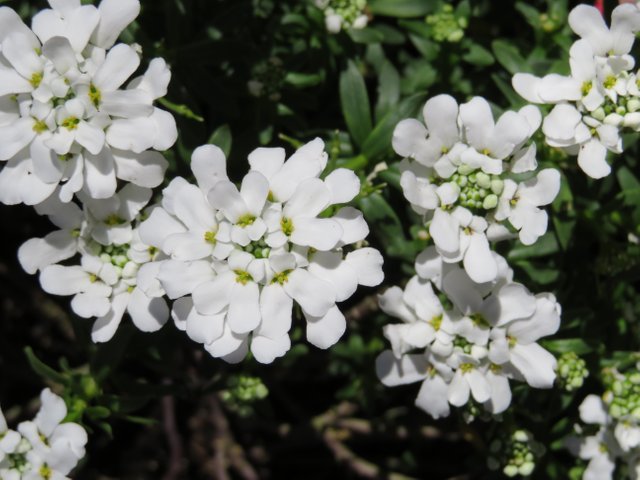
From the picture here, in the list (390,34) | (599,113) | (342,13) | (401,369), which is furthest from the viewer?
(390,34)

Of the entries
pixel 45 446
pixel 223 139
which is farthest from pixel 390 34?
pixel 45 446

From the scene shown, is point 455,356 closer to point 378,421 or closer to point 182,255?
point 182,255

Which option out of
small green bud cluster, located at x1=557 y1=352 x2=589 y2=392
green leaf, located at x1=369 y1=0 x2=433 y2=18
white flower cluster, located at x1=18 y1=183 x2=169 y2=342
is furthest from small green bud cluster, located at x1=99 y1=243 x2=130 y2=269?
small green bud cluster, located at x1=557 y1=352 x2=589 y2=392

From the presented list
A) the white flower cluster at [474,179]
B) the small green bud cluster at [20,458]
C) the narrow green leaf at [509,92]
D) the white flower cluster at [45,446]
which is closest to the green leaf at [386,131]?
the narrow green leaf at [509,92]

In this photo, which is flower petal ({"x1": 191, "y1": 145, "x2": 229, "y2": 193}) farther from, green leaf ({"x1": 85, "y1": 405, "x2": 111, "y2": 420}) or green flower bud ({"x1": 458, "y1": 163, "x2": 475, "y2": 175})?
green leaf ({"x1": 85, "y1": 405, "x2": 111, "y2": 420})

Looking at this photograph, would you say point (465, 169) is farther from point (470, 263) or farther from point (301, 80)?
point (301, 80)

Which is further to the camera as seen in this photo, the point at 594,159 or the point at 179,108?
the point at 179,108

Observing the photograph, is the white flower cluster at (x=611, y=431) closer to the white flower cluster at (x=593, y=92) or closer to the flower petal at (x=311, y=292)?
the white flower cluster at (x=593, y=92)
